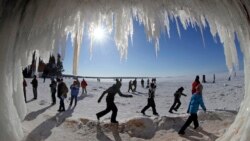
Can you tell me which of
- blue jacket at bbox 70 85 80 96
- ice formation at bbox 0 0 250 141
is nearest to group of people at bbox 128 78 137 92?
blue jacket at bbox 70 85 80 96

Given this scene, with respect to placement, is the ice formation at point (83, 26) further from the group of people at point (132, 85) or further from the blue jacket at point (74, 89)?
the group of people at point (132, 85)

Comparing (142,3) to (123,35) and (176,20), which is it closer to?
(176,20)

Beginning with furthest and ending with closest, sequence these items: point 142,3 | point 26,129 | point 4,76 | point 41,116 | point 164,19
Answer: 1. point 41,116
2. point 26,129
3. point 164,19
4. point 142,3
5. point 4,76

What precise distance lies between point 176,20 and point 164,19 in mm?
314

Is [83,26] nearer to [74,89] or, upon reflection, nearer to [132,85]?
[74,89]

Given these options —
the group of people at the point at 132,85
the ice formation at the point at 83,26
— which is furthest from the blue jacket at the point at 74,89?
the group of people at the point at 132,85

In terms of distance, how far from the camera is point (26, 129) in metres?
10.0

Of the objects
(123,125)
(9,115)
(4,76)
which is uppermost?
(4,76)

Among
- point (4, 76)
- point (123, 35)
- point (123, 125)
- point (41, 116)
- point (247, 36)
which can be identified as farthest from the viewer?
point (41, 116)

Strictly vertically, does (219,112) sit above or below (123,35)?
below

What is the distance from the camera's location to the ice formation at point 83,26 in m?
4.48

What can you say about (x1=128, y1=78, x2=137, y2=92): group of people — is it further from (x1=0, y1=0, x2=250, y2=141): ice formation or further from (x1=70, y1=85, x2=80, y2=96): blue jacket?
(x1=0, y1=0, x2=250, y2=141): ice formation

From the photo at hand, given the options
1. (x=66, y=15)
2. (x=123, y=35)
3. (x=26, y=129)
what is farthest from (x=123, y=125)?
(x=66, y=15)

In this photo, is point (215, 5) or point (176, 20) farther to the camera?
point (176, 20)
